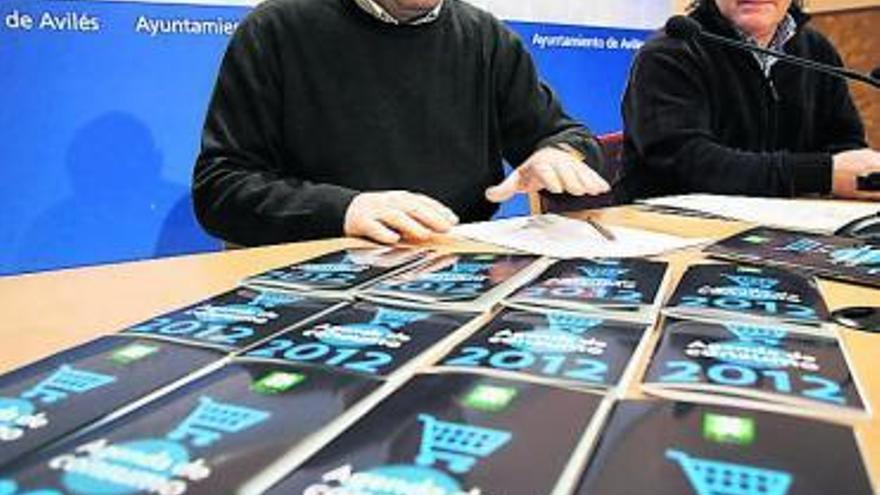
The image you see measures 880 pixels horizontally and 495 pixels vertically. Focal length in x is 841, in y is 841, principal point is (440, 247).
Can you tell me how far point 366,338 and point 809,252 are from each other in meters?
0.50

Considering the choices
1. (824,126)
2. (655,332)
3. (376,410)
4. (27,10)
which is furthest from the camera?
(824,126)

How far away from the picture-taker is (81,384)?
0.46m

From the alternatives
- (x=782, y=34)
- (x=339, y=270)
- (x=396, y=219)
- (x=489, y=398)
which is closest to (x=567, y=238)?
(x=396, y=219)

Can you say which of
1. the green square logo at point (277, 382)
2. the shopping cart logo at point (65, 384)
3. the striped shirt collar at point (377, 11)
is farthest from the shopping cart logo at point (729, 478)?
the striped shirt collar at point (377, 11)

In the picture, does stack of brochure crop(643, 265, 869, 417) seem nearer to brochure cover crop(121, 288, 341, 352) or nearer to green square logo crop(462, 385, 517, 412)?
green square logo crop(462, 385, 517, 412)

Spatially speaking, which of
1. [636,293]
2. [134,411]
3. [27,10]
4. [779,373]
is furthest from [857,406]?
[27,10]

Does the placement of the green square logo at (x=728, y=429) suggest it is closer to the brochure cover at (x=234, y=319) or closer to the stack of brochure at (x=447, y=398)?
the stack of brochure at (x=447, y=398)

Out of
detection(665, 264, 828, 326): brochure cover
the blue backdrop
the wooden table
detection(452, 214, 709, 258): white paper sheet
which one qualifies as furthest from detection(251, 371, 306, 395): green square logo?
the blue backdrop

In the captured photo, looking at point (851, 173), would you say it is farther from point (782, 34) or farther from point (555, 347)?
point (555, 347)

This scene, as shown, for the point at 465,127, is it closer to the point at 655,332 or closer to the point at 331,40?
the point at 331,40

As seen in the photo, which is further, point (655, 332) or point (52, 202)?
point (52, 202)

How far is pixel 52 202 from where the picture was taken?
1.67 metres

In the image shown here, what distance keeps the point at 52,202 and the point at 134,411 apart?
140cm

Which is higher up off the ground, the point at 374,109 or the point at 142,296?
the point at 374,109
